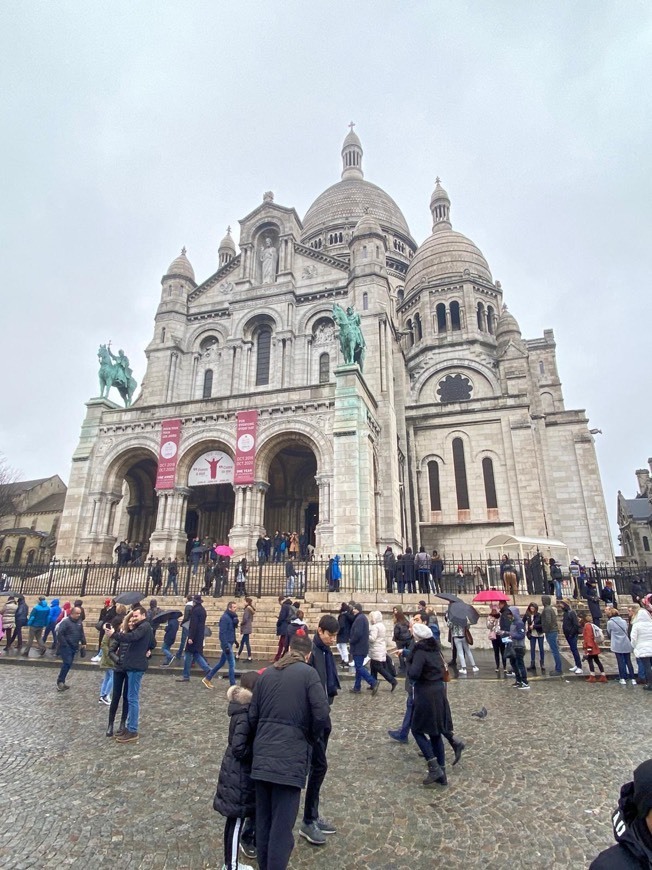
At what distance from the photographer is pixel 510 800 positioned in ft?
15.0

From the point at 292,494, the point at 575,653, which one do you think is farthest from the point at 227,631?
the point at 292,494

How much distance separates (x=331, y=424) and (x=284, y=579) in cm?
687

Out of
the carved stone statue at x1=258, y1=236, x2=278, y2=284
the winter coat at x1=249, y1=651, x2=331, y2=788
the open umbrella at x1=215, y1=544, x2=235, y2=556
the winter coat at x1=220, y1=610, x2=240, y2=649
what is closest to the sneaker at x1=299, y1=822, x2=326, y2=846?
the winter coat at x1=249, y1=651, x2=331, y2=788

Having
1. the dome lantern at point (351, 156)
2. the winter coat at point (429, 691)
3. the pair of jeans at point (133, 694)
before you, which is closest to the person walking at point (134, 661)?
the pair of jeans at point (133, 694)

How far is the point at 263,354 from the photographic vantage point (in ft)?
94.4

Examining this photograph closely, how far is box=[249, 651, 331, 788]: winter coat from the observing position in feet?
10.4

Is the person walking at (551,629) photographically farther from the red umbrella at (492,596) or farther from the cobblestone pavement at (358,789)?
the cobblestone pavement at (358,789)

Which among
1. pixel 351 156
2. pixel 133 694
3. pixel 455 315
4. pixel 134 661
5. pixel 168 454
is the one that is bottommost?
pixel 133 694

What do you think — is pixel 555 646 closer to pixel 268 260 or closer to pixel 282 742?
pixel 282 742

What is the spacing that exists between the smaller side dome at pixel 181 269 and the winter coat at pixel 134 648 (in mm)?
28796

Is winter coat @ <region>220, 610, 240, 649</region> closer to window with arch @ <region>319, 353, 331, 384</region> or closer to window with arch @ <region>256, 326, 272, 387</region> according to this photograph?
window with arch @ <region>319, 353, 331, 384</region>

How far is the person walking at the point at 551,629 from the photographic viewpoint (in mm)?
10289

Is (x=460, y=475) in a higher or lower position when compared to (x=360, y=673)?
higher

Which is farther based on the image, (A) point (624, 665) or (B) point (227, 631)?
(A) point (624, 665)
